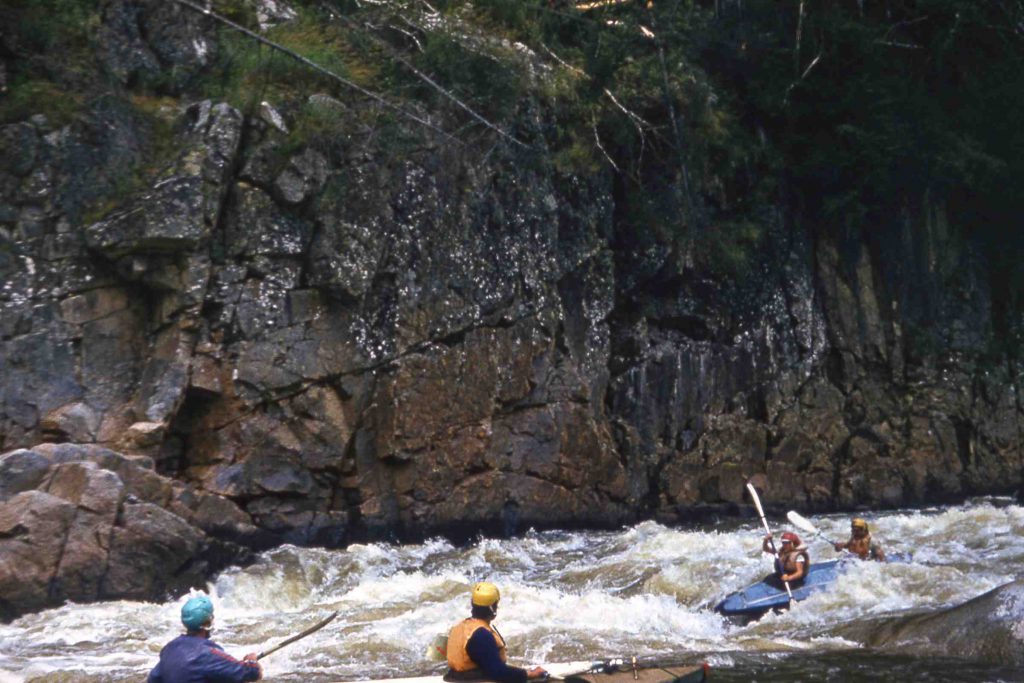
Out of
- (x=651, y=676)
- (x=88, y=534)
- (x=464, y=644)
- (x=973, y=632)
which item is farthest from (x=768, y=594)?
(x=88, y=534)

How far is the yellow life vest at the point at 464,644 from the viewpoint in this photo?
237 inches

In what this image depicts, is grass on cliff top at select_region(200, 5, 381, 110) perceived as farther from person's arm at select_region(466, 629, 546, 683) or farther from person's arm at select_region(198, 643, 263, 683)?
person's arm at select_region(198, 643, 263, 683)

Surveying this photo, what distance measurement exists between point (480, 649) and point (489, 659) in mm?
67

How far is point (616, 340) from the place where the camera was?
52.1 feet

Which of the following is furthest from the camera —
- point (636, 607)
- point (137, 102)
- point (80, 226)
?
point (137, 102)

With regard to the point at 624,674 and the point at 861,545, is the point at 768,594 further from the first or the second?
the point at 624,674

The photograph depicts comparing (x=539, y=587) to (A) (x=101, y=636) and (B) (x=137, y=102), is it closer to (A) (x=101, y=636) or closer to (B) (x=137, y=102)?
(A) (x=101, y=636)

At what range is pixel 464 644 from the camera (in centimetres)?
604

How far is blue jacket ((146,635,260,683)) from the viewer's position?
17.0 feet

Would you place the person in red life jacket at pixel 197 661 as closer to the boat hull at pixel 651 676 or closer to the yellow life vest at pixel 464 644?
the yellow life vest at pixel 464 644

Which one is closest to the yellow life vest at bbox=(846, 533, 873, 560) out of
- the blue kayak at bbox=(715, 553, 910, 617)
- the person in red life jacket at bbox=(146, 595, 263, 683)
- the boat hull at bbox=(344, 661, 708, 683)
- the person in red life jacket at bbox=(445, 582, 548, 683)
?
the blue kayak at bbox=(715, 553, 910, 617)

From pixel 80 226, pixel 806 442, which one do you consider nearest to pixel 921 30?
pixel 806 442

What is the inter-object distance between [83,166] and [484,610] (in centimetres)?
813

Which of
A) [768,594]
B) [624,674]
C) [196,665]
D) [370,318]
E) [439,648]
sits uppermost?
[370,318]
